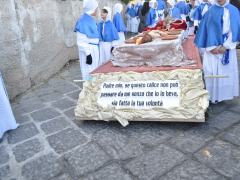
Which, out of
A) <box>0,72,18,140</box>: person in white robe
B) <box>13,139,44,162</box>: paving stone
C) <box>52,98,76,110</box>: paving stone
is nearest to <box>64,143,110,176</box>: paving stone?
<box>13,139,44,162</box>: paving stone

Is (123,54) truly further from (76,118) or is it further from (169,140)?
(169,140)

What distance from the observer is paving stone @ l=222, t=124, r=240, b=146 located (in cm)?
323

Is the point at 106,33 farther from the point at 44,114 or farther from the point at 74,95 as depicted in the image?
the point at 44,114

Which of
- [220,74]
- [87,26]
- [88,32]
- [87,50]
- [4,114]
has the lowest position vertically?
[4,114]

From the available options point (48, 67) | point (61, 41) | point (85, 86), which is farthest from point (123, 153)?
point (61, 41)

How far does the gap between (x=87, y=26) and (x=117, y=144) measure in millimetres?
2451

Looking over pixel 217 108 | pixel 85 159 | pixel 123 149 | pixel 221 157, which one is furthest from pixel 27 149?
pixel 217 108

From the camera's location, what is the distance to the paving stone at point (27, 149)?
10.8 ft

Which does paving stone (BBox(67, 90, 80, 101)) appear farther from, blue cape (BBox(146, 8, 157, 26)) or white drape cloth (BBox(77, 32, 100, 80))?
blue cape (BBox(146, 8, 157, 26))

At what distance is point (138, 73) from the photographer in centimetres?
394

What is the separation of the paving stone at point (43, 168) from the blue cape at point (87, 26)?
2.48 metres

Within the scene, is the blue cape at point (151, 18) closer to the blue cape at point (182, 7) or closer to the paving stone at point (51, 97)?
the blue cape at point (182, 7)

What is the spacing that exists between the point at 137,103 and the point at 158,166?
3.54 feet

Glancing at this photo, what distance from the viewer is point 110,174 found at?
2834mm
